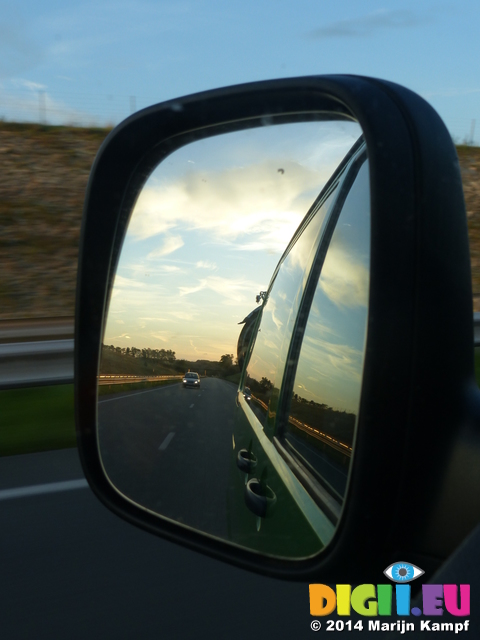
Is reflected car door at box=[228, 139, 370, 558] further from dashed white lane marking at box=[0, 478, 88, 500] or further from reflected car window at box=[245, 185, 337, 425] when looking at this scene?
dashed white lane marking at box=[0, 478, 88, 500]

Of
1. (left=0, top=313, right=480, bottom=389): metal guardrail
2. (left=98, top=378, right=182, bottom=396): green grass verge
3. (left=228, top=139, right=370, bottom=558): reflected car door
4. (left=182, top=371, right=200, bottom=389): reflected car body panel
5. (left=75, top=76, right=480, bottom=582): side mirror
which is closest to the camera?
(left=75, top=76, right=480, bottom=582): side mirror

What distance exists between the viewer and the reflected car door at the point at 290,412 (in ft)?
4.77

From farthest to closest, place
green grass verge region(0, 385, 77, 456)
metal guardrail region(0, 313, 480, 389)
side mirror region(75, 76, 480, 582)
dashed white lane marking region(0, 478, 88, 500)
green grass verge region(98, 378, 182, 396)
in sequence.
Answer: metal guardrail region(0, 313, 480, 389)
green grass verge region(0, 385, 77, 456)
dashed white lane marking region(0, 478, 88, 500)
green grass verge region(98, 378, 182, 396)
side mirror region(75, 76, 480, 582)

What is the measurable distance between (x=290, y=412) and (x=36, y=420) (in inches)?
193

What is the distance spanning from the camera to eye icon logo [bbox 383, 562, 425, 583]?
3.43 ft

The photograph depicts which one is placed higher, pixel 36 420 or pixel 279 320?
pixel 279 320

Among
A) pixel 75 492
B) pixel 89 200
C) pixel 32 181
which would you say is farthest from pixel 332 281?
pixel 32 181

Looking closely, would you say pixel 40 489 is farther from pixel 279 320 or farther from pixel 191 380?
pixel 191 380

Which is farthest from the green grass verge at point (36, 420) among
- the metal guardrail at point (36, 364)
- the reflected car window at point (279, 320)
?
the reflected car window at point (279, 320)

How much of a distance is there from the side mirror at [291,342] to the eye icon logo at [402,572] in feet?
0.06

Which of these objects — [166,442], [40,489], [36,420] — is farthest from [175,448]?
[36,420]

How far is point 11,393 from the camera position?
21.8 feet

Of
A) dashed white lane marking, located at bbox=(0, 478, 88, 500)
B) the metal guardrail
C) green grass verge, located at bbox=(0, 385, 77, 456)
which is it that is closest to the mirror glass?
dashed white lane marking, located at bbox=(0, 478, 88, 500)

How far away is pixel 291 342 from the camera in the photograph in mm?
1884
